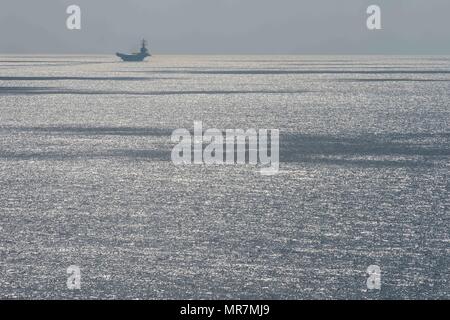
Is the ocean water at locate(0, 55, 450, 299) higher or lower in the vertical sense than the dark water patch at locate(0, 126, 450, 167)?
higher

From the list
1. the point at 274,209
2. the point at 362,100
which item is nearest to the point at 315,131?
the point at 274,209

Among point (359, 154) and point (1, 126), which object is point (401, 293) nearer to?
point (359, 154)

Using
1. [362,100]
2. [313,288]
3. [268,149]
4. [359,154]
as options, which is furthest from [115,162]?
[362,100]

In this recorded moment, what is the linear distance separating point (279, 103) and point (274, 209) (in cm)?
11570

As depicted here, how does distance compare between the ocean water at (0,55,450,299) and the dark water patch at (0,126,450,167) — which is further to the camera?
the dark water patch at (0,126,450,167)

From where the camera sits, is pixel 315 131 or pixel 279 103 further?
pixel 279 103

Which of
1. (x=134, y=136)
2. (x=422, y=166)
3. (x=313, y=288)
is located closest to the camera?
(x=313, y=288)

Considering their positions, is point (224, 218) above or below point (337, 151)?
above

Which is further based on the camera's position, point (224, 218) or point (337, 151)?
point (337, 151)

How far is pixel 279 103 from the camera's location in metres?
175

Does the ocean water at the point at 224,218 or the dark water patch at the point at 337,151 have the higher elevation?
the ocean water at the point at 224,218

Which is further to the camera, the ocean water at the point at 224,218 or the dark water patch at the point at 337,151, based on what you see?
the dark water patch at the point at 337,151

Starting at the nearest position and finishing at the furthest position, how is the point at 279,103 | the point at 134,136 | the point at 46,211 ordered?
the point at 46,211 < the point at 134,136 < the point at 279,103
